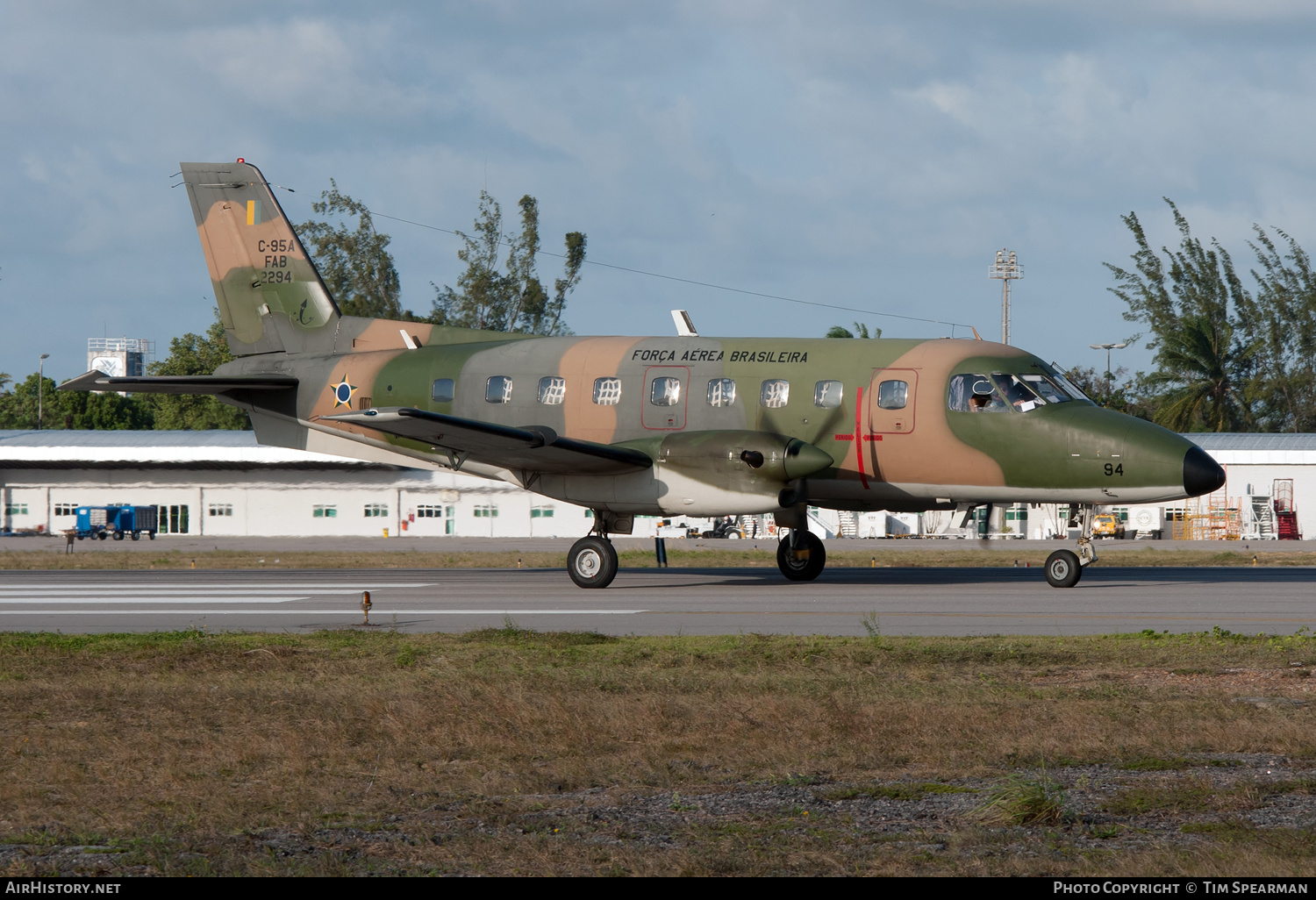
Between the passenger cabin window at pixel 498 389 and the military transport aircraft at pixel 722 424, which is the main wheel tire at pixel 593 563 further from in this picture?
the passenger cabin window at pixel 498 389

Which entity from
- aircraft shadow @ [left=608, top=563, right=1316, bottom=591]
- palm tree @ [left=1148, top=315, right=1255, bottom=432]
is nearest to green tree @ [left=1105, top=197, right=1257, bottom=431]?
palm tree @ [left=1148, top=315, right=1255, bottom=432]

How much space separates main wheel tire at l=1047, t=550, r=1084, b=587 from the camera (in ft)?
68.2

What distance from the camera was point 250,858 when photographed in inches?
226

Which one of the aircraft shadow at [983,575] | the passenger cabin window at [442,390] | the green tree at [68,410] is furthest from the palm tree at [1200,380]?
the green tree at [68,410]

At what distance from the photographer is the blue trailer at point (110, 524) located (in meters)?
55.5

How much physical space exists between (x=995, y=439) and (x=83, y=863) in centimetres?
1703

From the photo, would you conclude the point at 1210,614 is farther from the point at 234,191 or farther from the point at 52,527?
the point at 52,527

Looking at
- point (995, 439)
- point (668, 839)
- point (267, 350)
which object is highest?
point (267, 350)

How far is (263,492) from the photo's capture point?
58188mm

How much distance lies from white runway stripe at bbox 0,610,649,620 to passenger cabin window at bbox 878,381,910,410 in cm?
602

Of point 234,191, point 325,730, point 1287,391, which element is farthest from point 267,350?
point 1287,391

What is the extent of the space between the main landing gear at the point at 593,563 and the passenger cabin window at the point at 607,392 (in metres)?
2.56

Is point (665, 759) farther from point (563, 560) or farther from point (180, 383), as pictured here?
point (563, 560)

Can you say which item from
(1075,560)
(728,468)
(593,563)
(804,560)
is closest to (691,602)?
(728,468)
